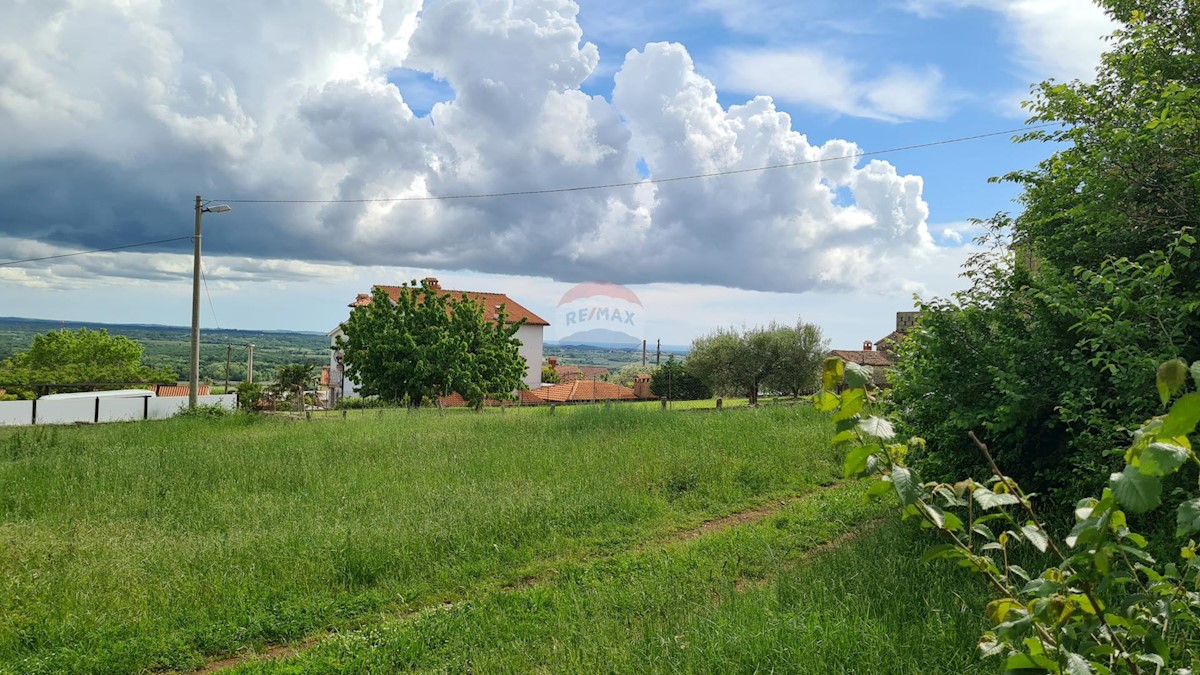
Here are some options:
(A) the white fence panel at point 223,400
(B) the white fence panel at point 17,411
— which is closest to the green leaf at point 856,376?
(B) the white fence panel at point 17,411

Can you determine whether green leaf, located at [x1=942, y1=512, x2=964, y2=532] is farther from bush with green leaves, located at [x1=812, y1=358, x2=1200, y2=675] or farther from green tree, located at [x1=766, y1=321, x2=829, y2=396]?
green tree, located at [x1=766, y1=321, x2=829, y2=396]

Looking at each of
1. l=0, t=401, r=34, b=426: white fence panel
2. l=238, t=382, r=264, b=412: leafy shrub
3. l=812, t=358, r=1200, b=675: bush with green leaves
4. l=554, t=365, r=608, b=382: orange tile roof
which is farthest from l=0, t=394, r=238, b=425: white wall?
l=554, t=365, r=608, b=382: orange tile roof

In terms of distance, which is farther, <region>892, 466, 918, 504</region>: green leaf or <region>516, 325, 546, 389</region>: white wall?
<region>516, 325, 546, 389</region>: white wall

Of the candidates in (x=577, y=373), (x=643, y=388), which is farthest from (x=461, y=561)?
(x=577, y=373)

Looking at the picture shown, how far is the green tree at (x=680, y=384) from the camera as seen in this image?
44312mm

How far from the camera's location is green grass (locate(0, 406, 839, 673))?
5.11 metres

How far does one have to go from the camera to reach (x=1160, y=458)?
3.68ft

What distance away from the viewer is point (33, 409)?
19.5 meters

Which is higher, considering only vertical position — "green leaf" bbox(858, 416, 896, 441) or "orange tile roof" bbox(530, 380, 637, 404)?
"green leaf" bbox(858, 416, 896, 441)

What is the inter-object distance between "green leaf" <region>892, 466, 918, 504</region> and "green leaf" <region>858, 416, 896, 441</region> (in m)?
0.08

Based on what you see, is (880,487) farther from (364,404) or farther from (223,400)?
(364,404)

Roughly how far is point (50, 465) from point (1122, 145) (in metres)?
13.8

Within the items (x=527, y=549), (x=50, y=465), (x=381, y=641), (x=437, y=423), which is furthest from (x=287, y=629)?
(x=437, y=423)

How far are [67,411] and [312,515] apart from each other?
57.7ft
